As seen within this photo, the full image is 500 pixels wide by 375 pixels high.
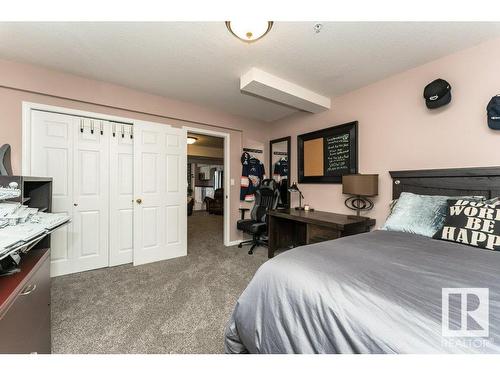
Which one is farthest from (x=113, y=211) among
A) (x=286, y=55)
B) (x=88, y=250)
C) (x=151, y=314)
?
(x=286, y=55)

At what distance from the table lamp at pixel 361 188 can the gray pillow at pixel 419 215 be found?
1.50 ft

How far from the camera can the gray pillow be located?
1664 mm

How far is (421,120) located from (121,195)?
3633 millimetres

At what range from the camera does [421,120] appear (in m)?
2.18

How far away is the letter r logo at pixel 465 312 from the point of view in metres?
0.62

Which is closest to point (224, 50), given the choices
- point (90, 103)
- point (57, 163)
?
point (90, 103)

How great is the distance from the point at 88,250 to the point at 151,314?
4.92 feet

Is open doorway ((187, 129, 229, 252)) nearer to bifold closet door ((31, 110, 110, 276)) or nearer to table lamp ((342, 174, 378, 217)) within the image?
bifold closet door ((31, 110, 110, 276))

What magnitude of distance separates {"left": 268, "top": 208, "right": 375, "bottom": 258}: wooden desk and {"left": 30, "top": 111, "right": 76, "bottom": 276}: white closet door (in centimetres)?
257

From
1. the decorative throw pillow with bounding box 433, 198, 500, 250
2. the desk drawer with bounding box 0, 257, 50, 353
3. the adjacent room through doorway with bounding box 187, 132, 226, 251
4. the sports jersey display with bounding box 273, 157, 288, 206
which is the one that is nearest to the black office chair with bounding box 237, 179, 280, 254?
the sports jersey display with bounding box 273, 157, 288, 206

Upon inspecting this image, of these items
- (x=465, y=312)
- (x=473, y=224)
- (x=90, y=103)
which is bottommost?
(x=465, y=312)

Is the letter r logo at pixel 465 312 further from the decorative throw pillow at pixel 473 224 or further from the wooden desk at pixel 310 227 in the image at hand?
the wooden desk at pixel 310 227

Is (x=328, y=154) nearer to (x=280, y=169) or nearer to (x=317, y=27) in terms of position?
(x=280, y=169)

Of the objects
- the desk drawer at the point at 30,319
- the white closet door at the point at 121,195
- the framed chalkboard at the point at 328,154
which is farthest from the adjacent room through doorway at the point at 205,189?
the desk drawer at the point at 30,319
